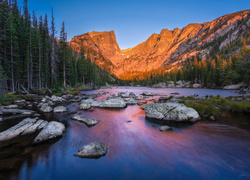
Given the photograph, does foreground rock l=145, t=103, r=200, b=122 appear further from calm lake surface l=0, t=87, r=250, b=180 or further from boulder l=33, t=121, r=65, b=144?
boulder l=33, t=121, r=65, b=144

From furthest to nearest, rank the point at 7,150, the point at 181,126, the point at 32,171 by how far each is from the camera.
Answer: the point at 181,126, the point at 7,150, the point at 32,171

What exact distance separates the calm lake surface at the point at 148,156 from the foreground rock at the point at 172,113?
149 centimetres

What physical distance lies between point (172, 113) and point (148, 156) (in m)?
5.98

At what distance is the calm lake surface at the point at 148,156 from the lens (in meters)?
4.20

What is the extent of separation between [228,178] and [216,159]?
1.13 metres

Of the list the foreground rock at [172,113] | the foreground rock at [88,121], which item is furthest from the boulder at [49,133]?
the foreground rock at [172,113]

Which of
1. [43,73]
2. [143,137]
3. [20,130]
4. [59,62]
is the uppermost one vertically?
[59,62]

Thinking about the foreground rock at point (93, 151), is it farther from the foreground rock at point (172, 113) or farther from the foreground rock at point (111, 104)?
the foreground rock at point (111, 104)

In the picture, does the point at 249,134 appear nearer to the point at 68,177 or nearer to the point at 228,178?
the point at 228,178

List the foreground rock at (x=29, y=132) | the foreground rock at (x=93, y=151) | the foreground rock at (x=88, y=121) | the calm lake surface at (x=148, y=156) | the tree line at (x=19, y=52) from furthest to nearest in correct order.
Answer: the tree line at (x=19, y=52), the foreground rock at (x=88, y=121), the foreground rock at (x=29, y=132), the foreground rock at (x=93, y=151), the calm lake surface at (x=148, y=156)

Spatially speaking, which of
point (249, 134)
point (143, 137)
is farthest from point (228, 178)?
point (249, 134)

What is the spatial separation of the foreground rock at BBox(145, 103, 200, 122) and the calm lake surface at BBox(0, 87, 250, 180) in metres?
1.49

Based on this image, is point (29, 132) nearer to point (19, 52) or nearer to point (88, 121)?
point (88, 121)

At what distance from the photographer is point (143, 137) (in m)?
7.36
